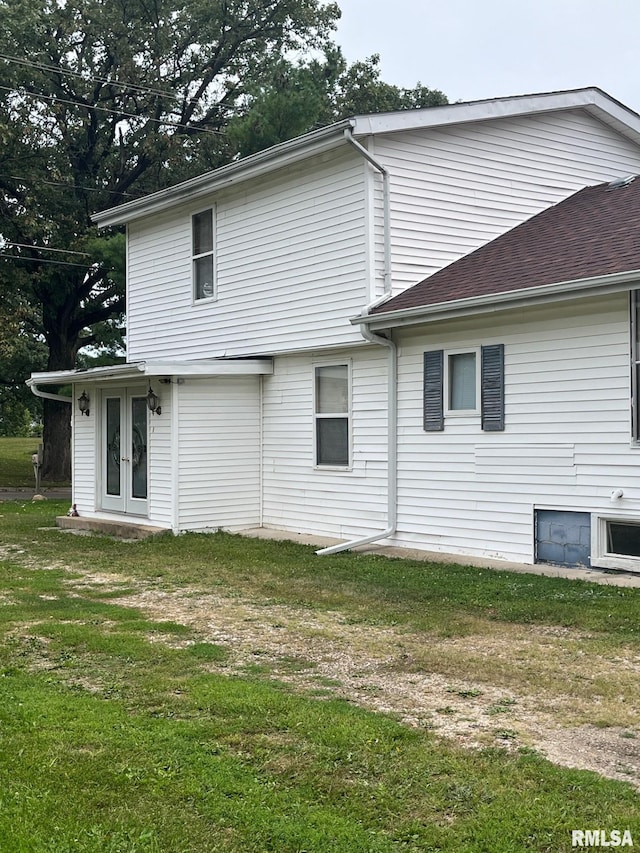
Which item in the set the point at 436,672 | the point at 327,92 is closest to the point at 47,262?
the point at 327,92

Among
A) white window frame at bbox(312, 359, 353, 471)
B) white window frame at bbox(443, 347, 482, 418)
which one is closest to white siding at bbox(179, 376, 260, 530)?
white window frame at bbox(312, 359, 353, 471)

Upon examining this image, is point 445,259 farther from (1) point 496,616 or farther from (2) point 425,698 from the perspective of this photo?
(2) point 425,698

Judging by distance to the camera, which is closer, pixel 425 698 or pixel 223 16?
pixel 425 698

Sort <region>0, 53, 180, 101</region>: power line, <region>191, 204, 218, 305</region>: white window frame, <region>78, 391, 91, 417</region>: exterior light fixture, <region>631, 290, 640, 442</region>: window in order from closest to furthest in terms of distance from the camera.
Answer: <region>631, 290, 640, 442</region>: window, <region>191, 204, 218, 305</region>: white window frame, <region>78, 391, 91, 417</region>: exterior light fixture, <region>0, 53, 180, 101</region>: power line

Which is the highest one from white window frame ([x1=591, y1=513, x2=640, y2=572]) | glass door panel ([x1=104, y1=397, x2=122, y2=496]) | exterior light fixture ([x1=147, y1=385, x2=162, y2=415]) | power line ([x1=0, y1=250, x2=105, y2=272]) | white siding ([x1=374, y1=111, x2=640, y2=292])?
power line ([x1=0, y1=250, x2=105, y2=272])

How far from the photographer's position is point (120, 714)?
4699mm

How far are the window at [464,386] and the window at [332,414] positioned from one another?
1.64 meters

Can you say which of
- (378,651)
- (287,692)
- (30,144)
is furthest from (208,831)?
(30,144)

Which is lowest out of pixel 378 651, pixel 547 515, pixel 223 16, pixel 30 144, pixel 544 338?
pixel 378 651

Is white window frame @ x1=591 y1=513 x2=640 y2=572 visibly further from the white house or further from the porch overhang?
the porch overhang

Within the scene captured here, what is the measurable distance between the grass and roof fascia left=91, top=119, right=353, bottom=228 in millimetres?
6491

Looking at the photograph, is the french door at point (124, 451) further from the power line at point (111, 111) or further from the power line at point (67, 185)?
the power line at point (111, 111)

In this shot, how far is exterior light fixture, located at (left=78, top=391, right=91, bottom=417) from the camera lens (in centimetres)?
1502

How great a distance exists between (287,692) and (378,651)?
1191 mm
